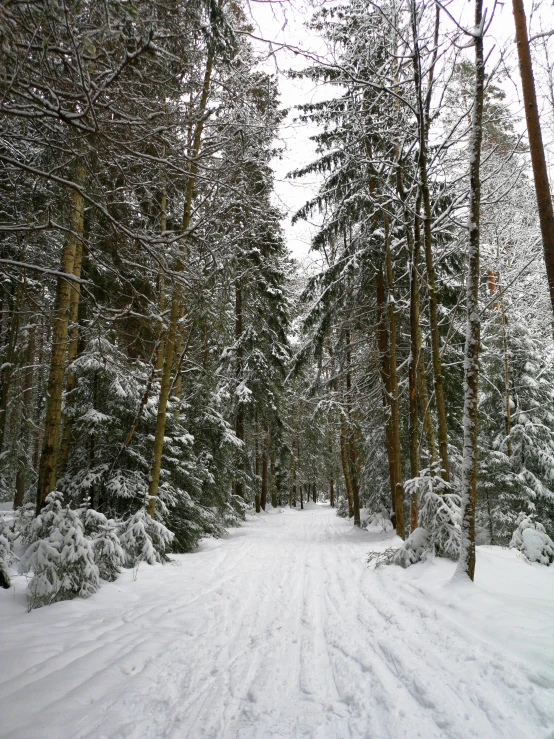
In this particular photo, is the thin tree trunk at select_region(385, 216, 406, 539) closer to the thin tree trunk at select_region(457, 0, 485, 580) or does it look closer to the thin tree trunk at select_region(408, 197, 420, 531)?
the thin tree trunk at select_region(408, 197, 420, 531)

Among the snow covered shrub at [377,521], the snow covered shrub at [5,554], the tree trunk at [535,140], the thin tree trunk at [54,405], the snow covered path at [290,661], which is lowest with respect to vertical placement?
the snow covered shrub at [377,521]

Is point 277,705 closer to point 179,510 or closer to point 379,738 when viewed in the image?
point 379,738

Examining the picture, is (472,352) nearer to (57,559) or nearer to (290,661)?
(290,661)

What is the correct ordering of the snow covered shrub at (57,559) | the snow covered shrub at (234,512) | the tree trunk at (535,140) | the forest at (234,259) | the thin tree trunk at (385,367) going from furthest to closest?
the snow covered shrub at (234,512) → the thin tree trunk at (385,367) → the tree trunk at (535,140) → the snow covered shrub at (57,559) → the forest at (234,259)

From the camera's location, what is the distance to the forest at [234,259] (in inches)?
144

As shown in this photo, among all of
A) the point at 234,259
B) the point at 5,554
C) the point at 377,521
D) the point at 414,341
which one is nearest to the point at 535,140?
the point at 414,341

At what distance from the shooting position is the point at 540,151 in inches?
231

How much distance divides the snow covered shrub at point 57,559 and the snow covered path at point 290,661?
27 centimetres

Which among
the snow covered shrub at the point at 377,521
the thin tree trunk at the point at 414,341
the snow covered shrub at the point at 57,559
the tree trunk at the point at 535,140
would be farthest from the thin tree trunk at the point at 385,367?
the snow covered shrub at the point at 57,559

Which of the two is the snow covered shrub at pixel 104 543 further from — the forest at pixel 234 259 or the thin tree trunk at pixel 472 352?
the thin tree trunk at pixel 472 352

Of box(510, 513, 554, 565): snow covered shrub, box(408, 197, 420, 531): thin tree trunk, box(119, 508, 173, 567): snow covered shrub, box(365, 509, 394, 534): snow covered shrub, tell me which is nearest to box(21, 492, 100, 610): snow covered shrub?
box(119, 508, 173, 567): snow covered shrub

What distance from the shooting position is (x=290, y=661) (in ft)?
11.0

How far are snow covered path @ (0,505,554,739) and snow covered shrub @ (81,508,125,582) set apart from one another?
1.25 feet

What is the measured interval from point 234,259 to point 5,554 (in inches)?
196
